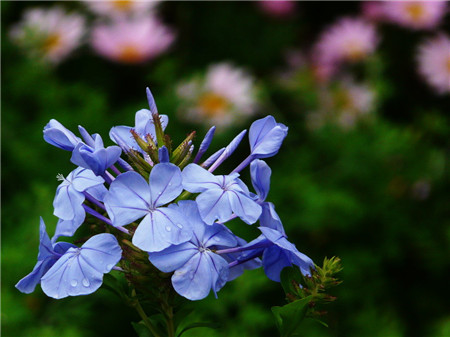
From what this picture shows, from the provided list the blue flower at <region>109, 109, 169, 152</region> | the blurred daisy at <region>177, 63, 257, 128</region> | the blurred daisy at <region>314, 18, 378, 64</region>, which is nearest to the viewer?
the blue flower at <region>109, 109, 169, 152</region>

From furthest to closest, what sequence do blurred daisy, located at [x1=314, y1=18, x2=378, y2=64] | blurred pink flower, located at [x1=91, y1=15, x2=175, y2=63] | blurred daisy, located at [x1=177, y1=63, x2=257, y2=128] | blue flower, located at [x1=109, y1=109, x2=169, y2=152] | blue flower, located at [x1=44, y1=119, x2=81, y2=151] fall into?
blurred daisy, located at [x1=314, y1=18, x2=378, y2=64] → blurred pink flower, located at [x1=91, y1=15, x2=175, y2=63] → blurred daisy, located at [x1=177, y1=63, x2=257, y2=128] → blue flower, located at [x1=109, y1=109, x2=169, y2=152] → blue flower, located at [x1=44, y1=119, x2=81, y2=151]

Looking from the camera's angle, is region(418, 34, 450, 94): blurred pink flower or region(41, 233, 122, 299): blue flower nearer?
region(41, 233, 122, 299): blue flower

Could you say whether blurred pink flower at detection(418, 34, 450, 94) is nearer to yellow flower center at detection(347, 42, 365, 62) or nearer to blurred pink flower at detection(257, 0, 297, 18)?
yellow flower center at detection(347, 42, 365, 62)

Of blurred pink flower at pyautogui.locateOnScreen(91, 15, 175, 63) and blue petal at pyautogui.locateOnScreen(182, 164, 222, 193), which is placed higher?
blue petal at pyautogui.locateOnScreen(182, 164, 222, 193)

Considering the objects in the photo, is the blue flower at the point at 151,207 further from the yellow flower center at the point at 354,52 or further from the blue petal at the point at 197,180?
the yellow flower center at the point at 354,52

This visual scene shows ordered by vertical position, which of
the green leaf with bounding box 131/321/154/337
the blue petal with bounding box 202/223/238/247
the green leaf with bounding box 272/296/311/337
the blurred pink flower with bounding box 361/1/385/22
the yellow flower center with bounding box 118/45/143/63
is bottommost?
the yellow flower center with bounding box 118/45/143/63

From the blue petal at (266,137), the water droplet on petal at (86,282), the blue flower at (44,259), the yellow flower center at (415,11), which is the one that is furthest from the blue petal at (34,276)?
the yellow flower center at (415,11)

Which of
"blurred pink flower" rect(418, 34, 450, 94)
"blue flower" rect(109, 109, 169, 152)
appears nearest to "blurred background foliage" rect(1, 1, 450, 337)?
"blurred pink flower" rect(418, 34, 450, 94)
